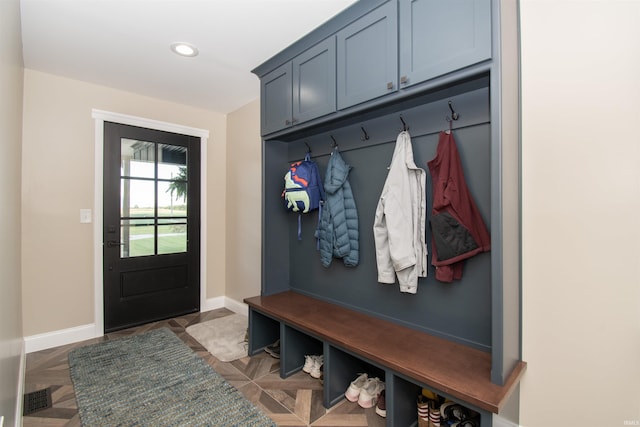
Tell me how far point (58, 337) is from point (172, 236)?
1.31 meters

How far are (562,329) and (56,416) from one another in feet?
9.29

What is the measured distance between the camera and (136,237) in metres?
3.17

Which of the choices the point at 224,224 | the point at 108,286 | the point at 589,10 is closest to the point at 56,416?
the point at 108,286

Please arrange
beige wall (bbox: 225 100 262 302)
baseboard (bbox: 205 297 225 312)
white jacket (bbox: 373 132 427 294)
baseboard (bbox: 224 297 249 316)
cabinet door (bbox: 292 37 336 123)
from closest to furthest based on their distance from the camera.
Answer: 1. white jacket (bbox: 373 132 427 294)
2. cabinet door (bbox: 292 37 336 123)
3. beige wall (bbox: 225 100 262 302)
4. baseboard (bbox: 224 297 249 316)
5. baseboard (bbox: 205 297 225 312)

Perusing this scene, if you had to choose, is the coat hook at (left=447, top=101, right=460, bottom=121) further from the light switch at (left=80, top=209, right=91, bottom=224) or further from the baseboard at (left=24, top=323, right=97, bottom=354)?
the baseboard at (left=24, top=323, right=97, bottom=354)

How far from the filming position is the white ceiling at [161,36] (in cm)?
185

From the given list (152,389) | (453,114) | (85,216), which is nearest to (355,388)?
(152,389)

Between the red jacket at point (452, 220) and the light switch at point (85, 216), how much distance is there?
3.13 m

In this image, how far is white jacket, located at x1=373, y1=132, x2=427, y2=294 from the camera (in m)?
1.74

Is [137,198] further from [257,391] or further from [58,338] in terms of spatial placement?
[257,391]

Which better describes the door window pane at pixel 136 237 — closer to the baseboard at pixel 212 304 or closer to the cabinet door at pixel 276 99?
the baseboard at pixel 212 304

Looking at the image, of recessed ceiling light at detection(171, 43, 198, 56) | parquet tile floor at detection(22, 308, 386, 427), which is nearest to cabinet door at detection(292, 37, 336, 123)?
recessed ceiling light at detection(171, 43, 198, 56)

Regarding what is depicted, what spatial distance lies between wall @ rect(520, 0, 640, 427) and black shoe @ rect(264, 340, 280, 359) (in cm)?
166

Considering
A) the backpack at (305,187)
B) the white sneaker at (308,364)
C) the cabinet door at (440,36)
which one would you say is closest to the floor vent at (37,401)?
the white sneaker at (308,364)
